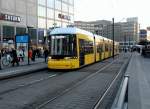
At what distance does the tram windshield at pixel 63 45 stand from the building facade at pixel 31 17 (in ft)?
79.2

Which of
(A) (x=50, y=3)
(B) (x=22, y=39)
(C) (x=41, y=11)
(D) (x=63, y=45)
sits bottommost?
(D) (x=63, y=45)

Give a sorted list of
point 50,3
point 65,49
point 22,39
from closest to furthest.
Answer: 1. point 65,49
2. point 22,39
3. point 50,3

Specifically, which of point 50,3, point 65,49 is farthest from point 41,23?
point 65,49

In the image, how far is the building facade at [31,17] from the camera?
49.8 meters

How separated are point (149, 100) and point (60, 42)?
1445 centimetres

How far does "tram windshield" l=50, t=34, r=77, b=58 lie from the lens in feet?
83.3

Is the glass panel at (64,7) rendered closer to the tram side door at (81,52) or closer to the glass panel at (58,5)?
the glass panel at (58,5)

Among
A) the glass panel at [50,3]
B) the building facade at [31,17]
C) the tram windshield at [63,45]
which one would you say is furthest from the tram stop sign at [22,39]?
the glass panel at [50,3]

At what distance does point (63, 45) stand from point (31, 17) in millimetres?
32857

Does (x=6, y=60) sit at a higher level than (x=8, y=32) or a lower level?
lower

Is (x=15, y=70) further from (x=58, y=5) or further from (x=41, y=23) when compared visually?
(x=58, y=5)

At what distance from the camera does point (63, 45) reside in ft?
83.6

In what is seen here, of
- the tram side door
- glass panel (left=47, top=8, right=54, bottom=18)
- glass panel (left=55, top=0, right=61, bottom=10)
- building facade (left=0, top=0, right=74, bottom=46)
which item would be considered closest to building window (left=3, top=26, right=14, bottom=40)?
building facade (left=0, top=0, right=74, bottom=46)

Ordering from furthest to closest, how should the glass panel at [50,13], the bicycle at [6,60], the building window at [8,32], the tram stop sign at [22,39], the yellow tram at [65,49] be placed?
1. the glass panel at [50,13]
2. the building window at [8,32]
3. the tram stop sign at [22,39]
4. the bicycle at [6,60]
5. the yellow tram at [65,49]
